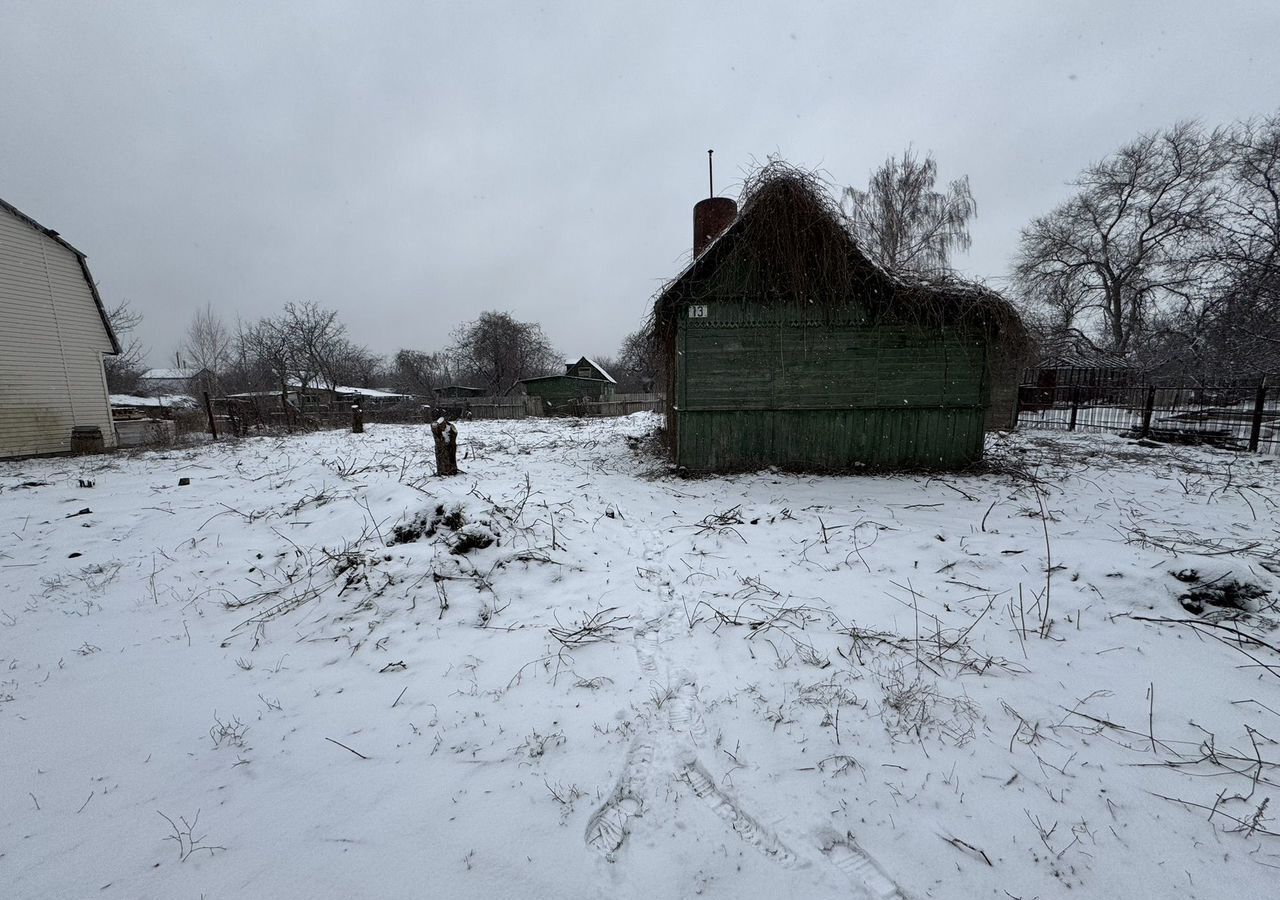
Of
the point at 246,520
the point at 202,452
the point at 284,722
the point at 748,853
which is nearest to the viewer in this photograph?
the point at 748,853

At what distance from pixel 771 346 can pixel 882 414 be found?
8.21 ft

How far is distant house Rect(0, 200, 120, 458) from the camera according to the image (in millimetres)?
12617

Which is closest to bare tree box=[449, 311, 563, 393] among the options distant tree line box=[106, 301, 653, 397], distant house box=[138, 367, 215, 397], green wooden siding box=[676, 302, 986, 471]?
distant tree line box=[106, 301, 653, 397]

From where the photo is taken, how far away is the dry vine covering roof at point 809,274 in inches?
313

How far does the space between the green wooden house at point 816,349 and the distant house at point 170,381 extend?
56.7m

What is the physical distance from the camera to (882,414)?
873 centimetres

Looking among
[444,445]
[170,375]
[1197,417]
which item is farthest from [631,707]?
[170,375]

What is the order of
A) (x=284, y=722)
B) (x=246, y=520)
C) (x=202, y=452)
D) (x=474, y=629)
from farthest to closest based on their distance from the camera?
(x=202, y=452) < (x=246, y=520) < (x=474, y=629) < (x=284, y=722)

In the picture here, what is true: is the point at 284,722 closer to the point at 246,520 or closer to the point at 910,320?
the point at 246,520

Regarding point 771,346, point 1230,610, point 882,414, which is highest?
point 771,346

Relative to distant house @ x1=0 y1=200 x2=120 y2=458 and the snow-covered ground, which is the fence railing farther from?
the snow-covered ground

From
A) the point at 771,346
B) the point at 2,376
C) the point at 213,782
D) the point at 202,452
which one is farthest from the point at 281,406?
the point at 213,782

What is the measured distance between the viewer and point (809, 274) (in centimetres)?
831

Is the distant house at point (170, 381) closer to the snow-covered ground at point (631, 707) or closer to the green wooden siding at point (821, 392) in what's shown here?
the green wooden siding at point (821, 392)
